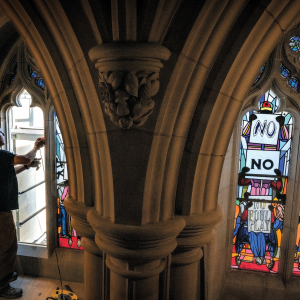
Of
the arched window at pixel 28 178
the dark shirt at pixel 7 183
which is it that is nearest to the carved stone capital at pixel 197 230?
the dark shirt at pixel 7 183

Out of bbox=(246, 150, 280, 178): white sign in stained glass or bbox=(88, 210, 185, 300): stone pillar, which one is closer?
bbox=(88, 210, 185, 300): stone pillar

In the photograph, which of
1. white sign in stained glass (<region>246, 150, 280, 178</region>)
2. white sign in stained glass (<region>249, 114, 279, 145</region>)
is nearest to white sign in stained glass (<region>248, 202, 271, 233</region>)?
white sign in stained glass (<region>246, 150, 280, 178</region>)

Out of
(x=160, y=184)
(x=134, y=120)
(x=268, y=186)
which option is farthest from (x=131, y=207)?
(x=268, y=186)

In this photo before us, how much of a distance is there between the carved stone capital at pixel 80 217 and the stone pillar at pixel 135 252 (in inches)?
3.4

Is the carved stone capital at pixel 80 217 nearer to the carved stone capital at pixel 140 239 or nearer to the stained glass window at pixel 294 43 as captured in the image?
the carved stone capital at pixel 140 239

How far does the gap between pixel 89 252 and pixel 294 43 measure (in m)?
2.18

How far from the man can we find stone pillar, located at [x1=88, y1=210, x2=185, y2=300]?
132cm

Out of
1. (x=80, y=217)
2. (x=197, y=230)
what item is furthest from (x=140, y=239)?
(x=80, y=217)

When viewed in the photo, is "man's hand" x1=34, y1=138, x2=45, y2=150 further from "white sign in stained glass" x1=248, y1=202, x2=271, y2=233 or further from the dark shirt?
"white sign in stained glass" x1=248, y1=202, x2=271, y2=233

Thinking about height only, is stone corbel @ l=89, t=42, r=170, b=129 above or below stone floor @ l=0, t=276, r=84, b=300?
above

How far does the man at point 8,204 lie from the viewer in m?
2.17

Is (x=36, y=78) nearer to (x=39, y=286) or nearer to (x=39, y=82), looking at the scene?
(x=39, y=82)

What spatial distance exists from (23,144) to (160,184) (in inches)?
88.5

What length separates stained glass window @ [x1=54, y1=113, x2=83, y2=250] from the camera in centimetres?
260
